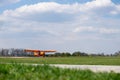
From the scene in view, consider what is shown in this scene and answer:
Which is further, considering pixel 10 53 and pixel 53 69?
pixel 10 53

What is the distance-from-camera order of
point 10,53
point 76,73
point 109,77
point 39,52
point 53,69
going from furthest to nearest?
point 10,53 → point 39,52 → point 53,69 → point 76,73 → point 109,77

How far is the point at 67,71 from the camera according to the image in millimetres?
13242

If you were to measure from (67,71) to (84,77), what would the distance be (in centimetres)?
130

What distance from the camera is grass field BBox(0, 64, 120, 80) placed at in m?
12.0

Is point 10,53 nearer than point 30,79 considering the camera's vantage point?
No

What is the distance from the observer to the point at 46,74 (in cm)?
1256

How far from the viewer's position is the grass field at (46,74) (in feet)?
39.2

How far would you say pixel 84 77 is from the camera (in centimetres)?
1207

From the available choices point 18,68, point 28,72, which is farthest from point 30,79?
point 18,68

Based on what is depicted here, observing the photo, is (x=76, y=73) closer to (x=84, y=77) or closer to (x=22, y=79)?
(x=84, y=77)

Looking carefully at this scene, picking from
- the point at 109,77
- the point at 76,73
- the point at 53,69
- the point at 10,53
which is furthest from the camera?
the point at 10,53

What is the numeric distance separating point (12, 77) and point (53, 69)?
5.98 ft

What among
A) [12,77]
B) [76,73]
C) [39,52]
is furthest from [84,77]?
[39,52]

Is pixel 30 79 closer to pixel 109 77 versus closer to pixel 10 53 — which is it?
pixel 109 77
